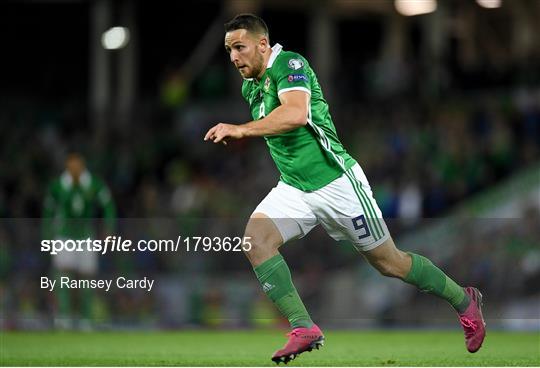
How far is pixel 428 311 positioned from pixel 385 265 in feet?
20.5

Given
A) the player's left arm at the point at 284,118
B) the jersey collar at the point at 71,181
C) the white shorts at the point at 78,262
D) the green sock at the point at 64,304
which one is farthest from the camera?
the jersey collar at the point at 71,181

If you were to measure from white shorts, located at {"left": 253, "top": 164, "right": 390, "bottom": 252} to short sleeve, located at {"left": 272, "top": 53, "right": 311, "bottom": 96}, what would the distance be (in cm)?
79

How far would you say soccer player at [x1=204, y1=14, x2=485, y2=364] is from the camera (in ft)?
25.7

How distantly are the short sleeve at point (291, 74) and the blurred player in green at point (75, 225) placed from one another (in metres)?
3.37

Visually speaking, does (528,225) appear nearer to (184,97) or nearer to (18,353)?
Result: (18,353)

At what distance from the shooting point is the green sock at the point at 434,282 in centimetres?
848

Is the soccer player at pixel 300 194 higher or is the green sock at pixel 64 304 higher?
the soccer player at pixel 300 194

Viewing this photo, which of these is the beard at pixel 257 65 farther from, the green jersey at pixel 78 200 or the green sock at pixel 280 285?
the green jersey at pixel 78 200

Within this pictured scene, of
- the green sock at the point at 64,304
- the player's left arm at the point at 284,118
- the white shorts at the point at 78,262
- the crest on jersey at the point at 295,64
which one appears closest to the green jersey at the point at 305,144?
the crest on jersey at the point at 295,64

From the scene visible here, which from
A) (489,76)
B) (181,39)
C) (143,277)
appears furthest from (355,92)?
(143,277)

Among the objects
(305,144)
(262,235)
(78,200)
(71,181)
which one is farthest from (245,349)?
(71,181)

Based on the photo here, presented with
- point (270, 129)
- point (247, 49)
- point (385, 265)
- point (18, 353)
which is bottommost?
point (18, 353)

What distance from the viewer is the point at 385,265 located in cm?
841

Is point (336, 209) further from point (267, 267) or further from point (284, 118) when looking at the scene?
point (284, 118)
